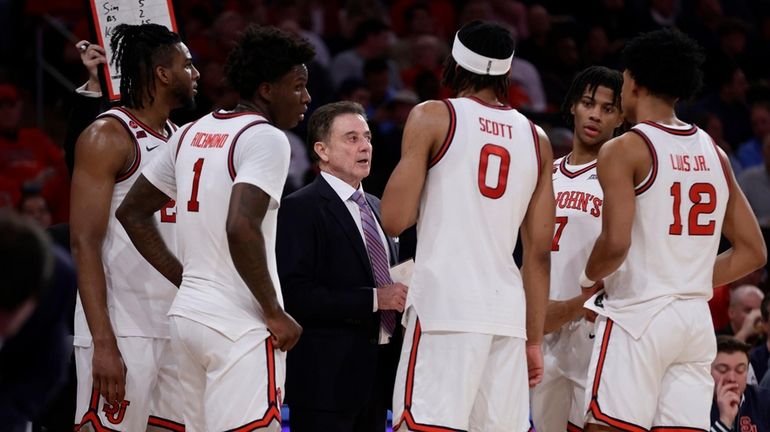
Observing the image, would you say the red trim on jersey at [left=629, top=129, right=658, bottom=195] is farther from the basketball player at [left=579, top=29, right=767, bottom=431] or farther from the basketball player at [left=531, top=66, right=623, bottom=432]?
the basketball player at [left=531, top=66, right=623, bottom=432]

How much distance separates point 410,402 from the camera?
4.39 m

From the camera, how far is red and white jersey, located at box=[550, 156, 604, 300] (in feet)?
17.7

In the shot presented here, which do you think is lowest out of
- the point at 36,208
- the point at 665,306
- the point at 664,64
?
the point at 36,208

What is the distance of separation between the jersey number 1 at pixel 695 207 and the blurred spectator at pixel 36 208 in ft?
16.3

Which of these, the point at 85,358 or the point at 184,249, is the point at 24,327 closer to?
the point at 184,249

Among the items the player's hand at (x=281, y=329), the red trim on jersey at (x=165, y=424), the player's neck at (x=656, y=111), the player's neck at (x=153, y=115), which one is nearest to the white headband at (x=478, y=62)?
the player's neck at (x=656, y=111)

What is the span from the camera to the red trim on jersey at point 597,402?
15.0 feet

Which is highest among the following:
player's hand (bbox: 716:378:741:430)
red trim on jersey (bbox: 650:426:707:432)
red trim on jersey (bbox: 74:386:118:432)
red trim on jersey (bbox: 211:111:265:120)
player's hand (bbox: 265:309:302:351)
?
red trim on jersey (bbox: 211:111:265:120)

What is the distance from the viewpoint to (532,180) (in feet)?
14.9

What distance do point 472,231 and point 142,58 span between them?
1667 millimetres

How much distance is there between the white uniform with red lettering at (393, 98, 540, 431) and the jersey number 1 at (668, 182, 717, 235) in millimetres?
617

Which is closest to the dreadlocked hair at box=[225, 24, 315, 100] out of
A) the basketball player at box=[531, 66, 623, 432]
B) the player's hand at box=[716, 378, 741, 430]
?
the basketball player at box=[531, 66, 623, 432]

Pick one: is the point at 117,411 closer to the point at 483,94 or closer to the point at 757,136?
the point at 483,94

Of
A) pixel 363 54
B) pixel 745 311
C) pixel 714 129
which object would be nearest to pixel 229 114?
pixel 745 311
